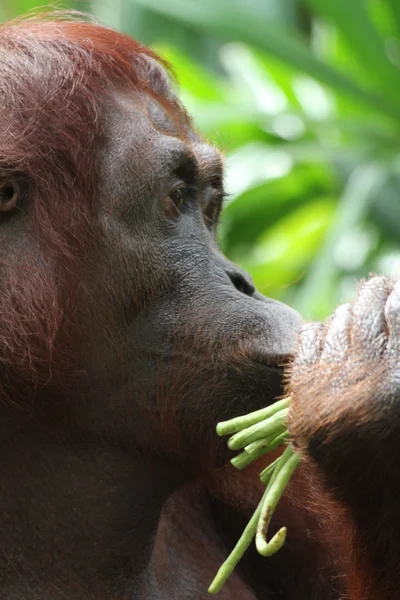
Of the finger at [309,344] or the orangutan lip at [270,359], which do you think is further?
the orangutan lip at [270,359]

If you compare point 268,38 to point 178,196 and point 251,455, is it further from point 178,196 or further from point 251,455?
point 251,455

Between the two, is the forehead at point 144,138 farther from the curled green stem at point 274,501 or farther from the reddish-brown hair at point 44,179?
the curled green stem at point 274,501

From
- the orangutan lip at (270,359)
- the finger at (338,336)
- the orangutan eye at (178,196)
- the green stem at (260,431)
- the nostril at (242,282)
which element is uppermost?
the orangutan eye at (178,196)

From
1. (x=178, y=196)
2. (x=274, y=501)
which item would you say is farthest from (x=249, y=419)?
(x=178, y=196)

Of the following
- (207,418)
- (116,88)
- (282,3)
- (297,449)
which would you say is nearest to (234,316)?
(207,418)

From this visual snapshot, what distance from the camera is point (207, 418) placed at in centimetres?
292

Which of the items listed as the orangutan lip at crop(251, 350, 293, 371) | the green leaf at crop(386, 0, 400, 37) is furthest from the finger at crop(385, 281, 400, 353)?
the green leaf at crop(386, 0, 400, 37)

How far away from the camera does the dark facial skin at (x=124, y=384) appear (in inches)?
113

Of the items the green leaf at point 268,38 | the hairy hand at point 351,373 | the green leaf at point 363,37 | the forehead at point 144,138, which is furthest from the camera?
the green leaf at point 268,38

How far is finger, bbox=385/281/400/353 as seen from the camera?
7.84 feet

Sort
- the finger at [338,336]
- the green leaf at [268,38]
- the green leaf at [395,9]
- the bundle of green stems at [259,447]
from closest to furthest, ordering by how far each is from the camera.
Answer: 1. the finger at [338,336]
2. the bundle of green stems at [259,447]
3. the green leaf at [268,38]
4. the green leaf at [395,9]

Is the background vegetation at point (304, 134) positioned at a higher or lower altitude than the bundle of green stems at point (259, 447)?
lower

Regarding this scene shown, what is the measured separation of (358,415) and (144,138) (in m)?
1.02

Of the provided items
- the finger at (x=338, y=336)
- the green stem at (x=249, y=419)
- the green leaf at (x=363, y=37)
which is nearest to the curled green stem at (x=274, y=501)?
the green stem at (x=249, y=419)
